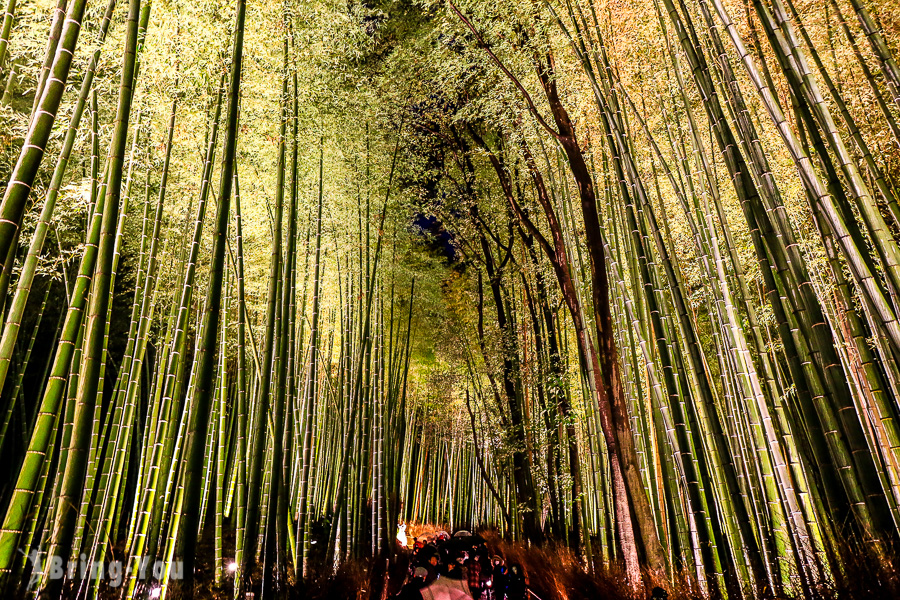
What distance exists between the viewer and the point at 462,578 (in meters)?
4.62

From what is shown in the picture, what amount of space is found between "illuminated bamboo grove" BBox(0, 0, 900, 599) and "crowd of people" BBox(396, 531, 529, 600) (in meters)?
0.69

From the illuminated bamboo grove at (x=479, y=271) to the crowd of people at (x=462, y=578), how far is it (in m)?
0.69

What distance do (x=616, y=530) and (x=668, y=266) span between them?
307 cm

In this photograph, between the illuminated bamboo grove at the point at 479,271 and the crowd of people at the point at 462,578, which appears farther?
the crowd of people at the point at 462,578

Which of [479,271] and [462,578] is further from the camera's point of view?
[479,271]

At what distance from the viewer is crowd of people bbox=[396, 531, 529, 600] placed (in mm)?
3637

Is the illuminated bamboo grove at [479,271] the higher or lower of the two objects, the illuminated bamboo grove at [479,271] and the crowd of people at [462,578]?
the higher

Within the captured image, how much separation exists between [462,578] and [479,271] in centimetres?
497

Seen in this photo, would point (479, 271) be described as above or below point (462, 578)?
above

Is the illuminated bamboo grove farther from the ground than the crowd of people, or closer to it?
farther from the ground

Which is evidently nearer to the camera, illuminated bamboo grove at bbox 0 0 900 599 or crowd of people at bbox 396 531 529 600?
illuminated bamboo grove at bbox 0 0 900 599

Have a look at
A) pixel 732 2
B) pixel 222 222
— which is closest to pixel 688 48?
pixel 222 222

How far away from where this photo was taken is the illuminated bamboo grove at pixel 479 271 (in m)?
1.49

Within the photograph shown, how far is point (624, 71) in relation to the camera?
153 inches
